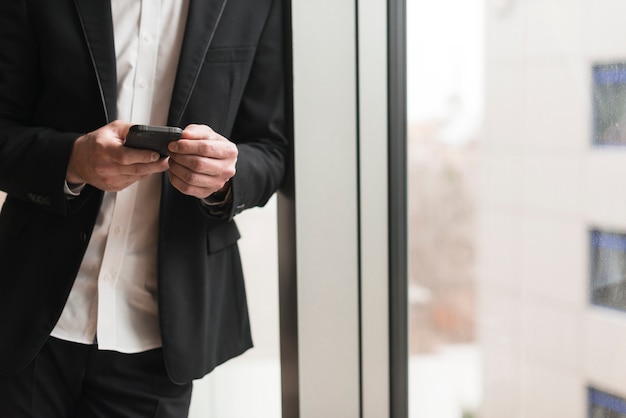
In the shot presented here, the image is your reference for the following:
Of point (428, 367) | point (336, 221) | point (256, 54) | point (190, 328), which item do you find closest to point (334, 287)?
point (336, 221)

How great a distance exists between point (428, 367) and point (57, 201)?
3.02 ft

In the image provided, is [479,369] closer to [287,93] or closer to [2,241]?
[287,93]

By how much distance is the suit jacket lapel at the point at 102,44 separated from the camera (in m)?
1.18

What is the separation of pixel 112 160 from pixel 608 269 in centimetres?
79

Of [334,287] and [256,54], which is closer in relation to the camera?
[256,54]

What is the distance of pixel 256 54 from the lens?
134 centimetres

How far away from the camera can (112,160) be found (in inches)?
41.9

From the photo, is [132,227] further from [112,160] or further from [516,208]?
[516,208]

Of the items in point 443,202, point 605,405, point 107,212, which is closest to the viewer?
point 605,405

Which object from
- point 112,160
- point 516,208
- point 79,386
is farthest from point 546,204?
point 79,386

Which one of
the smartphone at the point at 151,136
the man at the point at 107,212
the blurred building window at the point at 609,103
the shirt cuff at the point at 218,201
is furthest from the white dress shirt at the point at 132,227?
the blurred building window at the point at 609,103

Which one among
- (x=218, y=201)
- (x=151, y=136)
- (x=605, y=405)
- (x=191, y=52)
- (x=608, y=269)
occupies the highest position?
(x=191, y=52)

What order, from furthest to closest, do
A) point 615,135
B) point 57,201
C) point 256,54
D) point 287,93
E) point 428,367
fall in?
point 428,367
point 287,93
point 256,54
point 57,201
point 615,135

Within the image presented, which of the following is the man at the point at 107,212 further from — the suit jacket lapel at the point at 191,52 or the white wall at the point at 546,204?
the white wall at the point at 546,204
